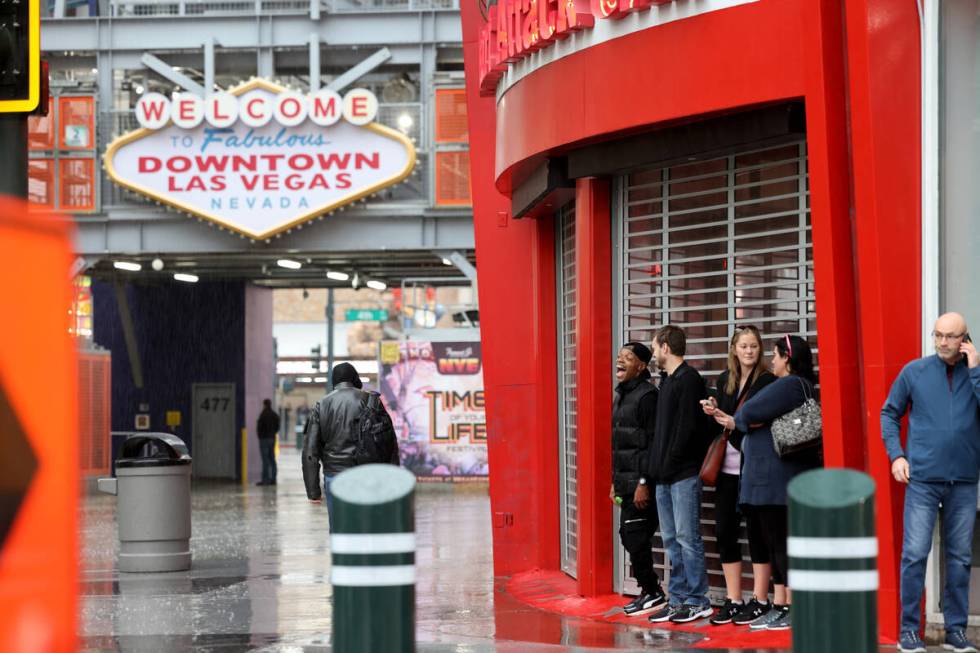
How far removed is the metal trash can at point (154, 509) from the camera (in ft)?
48.3

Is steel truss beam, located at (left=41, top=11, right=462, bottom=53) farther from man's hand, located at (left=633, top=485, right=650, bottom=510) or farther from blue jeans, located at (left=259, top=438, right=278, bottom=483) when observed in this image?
man's hand, located at (left=633, top=485, right=650, bottom=510)

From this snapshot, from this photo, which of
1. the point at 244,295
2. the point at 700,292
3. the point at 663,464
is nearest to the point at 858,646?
the point at 663,464

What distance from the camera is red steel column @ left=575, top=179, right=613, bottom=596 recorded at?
36.8 feet

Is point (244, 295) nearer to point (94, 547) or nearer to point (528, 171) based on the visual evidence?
point (94, 547)

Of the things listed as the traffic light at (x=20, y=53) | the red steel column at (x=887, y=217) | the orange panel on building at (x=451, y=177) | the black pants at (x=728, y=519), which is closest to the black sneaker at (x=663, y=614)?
the black pants at (x=728, y=519)

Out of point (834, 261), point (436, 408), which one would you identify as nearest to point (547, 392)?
point (834, 261)

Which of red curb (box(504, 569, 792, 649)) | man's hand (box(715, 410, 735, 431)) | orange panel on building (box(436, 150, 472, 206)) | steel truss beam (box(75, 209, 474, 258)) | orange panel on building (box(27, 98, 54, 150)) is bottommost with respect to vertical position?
red curb (box(504, 569, 792, 649))

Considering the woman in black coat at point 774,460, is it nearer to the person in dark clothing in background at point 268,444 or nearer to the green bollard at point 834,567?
the green bollard at point 834,567

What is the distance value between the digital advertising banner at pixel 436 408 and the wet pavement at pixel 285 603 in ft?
30.6

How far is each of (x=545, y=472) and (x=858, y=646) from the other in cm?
788

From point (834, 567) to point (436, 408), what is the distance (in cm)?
→ 2529

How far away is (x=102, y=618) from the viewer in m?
11.1

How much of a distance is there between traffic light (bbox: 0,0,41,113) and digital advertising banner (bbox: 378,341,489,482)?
2220 cm

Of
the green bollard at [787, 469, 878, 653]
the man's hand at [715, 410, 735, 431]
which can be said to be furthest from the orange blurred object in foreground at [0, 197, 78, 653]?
the man's hand at [715, 410, 735, 431]
